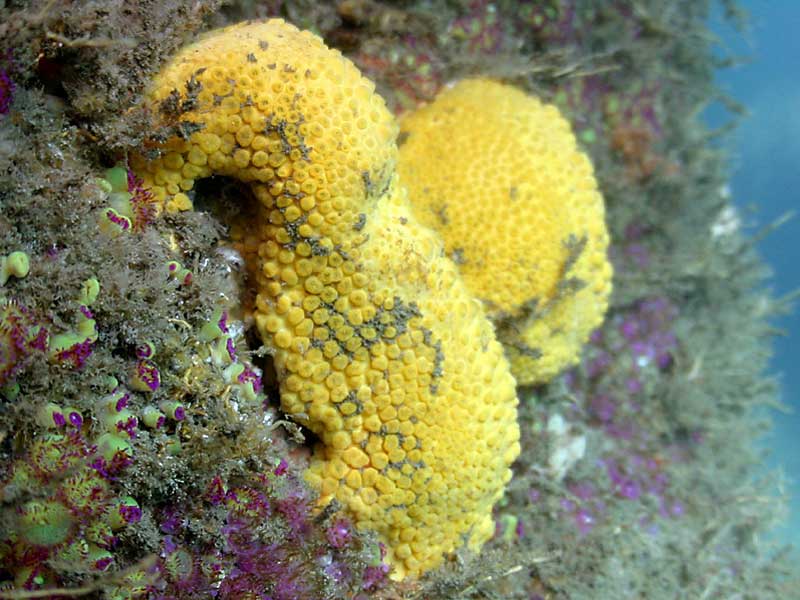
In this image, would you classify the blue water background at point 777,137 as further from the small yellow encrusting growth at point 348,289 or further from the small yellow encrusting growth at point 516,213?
the small yellow encrusting growth at point 348,289

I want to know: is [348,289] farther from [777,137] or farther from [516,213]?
[777,137]

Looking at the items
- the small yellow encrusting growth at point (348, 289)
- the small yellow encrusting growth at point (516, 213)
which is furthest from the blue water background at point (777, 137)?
the small yellow encrusting growth at point (348, 289)

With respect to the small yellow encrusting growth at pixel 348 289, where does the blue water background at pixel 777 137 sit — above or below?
below

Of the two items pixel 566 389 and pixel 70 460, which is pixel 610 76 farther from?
pixel 70 460

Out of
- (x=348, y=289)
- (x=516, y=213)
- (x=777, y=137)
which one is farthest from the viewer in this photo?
(x=777, y=137)

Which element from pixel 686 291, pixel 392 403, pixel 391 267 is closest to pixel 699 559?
pixel 686 291

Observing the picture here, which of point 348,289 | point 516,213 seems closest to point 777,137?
point 516,213
